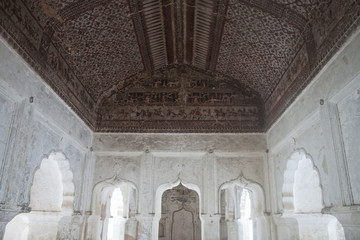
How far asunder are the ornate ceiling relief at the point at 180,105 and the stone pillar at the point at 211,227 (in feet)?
6.14

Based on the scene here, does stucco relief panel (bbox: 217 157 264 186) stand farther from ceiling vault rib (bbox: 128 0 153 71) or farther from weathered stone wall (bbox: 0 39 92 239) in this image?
weathered stone wall (bbox: 0 39 92 239)

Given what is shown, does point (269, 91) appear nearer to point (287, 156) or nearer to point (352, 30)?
point (287, 156)

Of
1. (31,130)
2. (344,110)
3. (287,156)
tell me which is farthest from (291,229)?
(31,130)

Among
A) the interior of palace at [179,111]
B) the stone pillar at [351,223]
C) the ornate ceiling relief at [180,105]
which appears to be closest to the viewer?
the stone pillar at [351,223]

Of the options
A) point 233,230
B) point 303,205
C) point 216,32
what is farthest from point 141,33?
point 233,230

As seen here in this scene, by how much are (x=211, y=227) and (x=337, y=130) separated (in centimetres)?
380

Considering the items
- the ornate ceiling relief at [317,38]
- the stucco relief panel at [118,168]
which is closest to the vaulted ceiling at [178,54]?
the ornate ceiling relief at [317,38]

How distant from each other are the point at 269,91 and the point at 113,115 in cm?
348

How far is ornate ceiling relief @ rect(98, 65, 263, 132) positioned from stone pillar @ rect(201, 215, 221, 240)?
1.87 m

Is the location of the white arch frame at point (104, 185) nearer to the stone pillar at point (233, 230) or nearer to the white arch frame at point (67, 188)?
the white arch frame at point (67, 188)

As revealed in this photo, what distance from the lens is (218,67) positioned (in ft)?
24.0

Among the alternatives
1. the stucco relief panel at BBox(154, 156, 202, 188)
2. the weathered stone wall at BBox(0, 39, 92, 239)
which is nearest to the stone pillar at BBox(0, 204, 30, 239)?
the weathered stone wall at BBox(0, 39, 92, 239)

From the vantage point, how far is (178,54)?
734 cm

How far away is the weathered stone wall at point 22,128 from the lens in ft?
12.9
